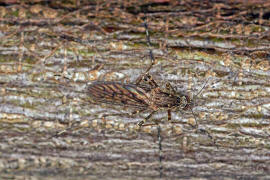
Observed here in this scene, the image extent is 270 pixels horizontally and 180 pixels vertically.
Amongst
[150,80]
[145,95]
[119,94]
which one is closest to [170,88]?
[150,80]

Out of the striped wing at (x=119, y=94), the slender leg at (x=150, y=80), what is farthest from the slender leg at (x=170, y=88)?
the striped wing at (x=119, y=94)

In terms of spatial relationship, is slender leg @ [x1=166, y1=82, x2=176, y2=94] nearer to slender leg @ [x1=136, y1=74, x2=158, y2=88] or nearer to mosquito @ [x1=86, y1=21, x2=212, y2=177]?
mosquito @ [x1=86, y1=21, x2=212, y2=177]

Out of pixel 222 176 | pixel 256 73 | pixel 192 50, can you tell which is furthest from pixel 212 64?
pixel 222 176

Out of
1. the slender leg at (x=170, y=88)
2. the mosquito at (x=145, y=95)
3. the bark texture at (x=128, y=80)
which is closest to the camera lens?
the bark texture at (x=128, y=80)

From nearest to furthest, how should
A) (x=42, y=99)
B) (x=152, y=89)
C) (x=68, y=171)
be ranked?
(x=42, y=99)
(x=68, y=171)
(x=152, y=89)

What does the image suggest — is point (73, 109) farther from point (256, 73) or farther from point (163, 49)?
point (256, 73)

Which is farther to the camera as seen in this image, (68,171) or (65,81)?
(68,171)

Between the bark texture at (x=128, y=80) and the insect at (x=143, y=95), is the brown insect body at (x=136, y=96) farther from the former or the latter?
the bark texture at (x=128, y=80)

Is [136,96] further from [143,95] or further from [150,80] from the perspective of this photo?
[150,80]
